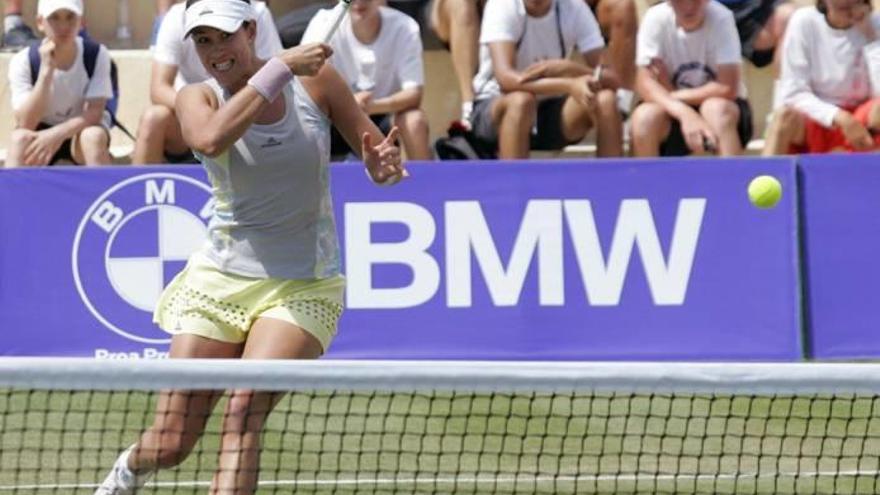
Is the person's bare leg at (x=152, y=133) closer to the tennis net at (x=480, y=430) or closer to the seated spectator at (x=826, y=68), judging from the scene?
the tennis net at (x=480, y=430)

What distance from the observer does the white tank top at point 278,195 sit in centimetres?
592

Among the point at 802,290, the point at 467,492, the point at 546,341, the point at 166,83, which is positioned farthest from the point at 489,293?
the point at 467,492

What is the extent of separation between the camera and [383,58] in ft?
37.7

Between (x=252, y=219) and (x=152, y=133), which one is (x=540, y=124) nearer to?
(x=152, y=133)

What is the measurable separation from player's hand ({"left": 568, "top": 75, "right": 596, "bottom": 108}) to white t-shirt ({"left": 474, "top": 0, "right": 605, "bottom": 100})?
34 centimetres

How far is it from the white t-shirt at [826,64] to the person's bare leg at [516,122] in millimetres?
1486

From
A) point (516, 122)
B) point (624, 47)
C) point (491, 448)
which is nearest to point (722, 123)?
point (624, 47)

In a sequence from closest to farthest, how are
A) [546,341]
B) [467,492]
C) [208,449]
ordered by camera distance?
1. [467,492]
2. [208,449]
3. [546,341]

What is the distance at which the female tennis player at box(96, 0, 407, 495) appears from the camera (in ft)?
18.7

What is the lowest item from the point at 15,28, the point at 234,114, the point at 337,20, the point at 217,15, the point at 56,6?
the point at 15,28

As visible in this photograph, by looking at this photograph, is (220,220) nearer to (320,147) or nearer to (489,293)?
(320,147)

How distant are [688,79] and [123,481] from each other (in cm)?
628

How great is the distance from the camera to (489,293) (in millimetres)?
10273

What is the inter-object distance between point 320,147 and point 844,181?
4990mm
